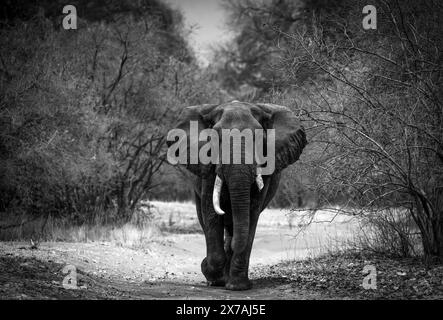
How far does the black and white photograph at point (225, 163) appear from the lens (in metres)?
11.0

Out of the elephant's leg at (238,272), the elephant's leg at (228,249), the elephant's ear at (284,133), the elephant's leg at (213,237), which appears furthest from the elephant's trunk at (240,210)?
the elephant's ear at (284,133)

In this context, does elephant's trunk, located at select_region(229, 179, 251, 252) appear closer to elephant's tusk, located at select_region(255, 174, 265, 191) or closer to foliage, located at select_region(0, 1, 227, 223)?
elephant's tusk, located at select_region(255, 174, 265, 191)

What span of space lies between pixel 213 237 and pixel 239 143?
5.74 feet

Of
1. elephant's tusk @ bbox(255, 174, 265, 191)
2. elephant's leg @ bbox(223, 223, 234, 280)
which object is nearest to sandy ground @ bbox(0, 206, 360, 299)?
elephant's leg @ bbox(223, 223, 234, 280)

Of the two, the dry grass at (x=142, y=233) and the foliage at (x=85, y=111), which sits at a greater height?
the foliage at (x=85, y=111)

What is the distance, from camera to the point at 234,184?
10.9 meters

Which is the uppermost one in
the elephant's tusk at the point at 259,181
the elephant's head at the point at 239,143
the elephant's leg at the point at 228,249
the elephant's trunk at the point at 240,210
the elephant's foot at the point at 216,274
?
the elephant's head at the point at 239,143

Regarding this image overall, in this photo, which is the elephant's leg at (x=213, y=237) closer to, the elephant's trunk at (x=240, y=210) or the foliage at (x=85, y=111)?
the elephant's trunk at (x=240, y=210)

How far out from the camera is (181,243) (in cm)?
1930

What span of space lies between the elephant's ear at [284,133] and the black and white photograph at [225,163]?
0.03 m

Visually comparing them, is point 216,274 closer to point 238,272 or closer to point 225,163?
point 238,272

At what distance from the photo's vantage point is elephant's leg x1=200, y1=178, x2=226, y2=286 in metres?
11.5
